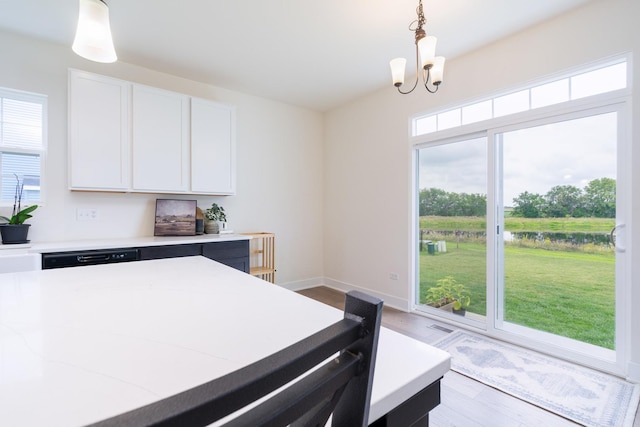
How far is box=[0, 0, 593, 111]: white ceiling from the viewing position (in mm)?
2387

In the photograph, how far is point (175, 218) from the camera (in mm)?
3504

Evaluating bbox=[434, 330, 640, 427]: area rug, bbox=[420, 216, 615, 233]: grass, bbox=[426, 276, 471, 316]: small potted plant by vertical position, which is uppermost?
bbox=[420, 216, 615, 233]: grass

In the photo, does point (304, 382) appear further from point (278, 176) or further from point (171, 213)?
point (278, 176)

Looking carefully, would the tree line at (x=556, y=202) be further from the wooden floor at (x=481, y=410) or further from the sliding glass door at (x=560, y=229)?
the wooden floor at (x=481, y=410)

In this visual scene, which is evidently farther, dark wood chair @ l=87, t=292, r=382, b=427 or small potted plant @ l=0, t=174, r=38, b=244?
small potted plant @ l=0, t=174, r=38, b=244

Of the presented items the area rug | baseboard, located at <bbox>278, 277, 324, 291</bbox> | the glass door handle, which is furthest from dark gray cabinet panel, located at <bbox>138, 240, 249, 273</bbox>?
the glass door handle

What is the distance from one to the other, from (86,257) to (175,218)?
1.02m

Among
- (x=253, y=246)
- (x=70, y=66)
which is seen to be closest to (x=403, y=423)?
(x=253, y=246)

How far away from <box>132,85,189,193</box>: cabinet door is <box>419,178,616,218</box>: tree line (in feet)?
9.93

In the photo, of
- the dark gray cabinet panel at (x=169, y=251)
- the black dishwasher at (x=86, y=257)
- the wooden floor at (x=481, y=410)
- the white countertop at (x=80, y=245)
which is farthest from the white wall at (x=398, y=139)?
the black dishwasher at (x=86, y=257)

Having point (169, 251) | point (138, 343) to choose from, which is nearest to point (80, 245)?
point (169, 251)

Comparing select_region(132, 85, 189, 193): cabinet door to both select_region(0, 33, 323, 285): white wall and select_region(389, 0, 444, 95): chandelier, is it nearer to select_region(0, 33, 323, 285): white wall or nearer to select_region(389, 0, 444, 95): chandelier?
select_region(0, 33, 323, 285): white wall

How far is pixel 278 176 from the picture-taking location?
4.53m

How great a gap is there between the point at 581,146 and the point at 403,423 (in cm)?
292
